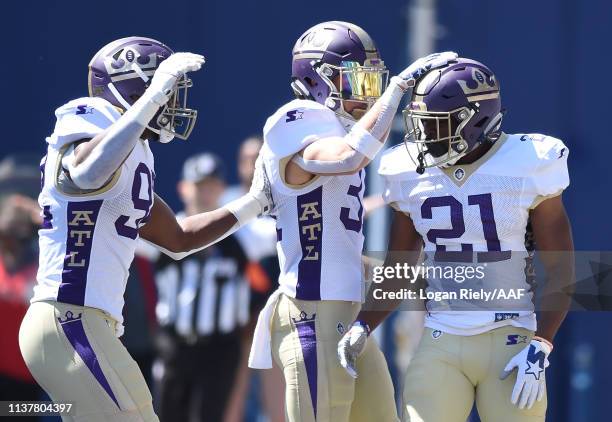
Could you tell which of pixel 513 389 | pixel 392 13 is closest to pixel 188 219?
pixel 513 389

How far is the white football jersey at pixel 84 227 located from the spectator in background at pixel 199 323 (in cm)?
253

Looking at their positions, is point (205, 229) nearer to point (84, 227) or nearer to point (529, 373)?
point (84, 227)

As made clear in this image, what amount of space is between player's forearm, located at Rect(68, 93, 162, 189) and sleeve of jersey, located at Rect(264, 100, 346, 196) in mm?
468

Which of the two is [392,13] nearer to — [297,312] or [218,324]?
[218,324]

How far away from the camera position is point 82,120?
415 cm

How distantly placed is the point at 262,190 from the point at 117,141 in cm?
76

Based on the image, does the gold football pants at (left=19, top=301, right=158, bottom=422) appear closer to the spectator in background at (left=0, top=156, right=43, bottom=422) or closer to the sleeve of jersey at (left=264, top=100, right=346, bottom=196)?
the sleeve of jersey at (left=264, top=100, right=346, bottom=196)

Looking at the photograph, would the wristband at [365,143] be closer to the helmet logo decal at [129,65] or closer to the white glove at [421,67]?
the white glove at [421,67]

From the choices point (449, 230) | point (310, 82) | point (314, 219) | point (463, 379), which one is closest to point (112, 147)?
point (314, 219)

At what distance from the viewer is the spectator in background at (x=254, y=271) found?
673 cm

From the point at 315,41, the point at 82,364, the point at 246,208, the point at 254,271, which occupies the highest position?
the point at 315,41

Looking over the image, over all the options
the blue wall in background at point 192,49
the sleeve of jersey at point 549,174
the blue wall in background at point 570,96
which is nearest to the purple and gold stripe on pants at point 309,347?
the sleeve of jersey at point 549,174

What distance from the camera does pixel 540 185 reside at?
4.11 m

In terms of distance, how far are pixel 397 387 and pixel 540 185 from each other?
3224 millimetres
